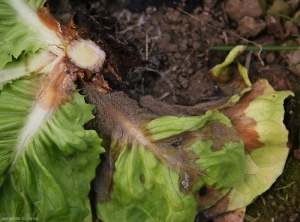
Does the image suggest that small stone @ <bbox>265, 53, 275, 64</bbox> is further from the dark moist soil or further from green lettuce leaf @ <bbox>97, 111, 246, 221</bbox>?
green lettuce leaf @ <bbox>97, 111, 246, 221</bbox>

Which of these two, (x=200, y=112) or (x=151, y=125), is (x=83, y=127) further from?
(x=200, y=112)

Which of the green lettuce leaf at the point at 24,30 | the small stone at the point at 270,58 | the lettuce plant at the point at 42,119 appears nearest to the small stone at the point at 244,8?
the small stone at the point at 270,58

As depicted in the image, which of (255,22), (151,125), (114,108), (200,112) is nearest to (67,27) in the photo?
→ (114,108)

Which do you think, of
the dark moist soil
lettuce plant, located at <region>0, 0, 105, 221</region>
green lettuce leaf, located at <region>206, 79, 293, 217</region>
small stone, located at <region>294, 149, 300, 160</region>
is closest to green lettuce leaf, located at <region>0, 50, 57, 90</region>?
lettuce plant, located at <region>0, 0, 105, 221</region>

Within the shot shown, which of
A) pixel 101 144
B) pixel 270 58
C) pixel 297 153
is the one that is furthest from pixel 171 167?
pixel 270 58

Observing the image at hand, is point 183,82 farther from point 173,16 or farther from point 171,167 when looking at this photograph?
point 171,167

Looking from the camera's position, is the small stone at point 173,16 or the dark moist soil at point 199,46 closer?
the dark moist soil at point 199,46

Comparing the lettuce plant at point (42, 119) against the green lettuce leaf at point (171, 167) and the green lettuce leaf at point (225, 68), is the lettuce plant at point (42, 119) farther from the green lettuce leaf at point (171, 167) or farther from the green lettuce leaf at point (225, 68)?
the green lettuce leaf at point (225, 68)
